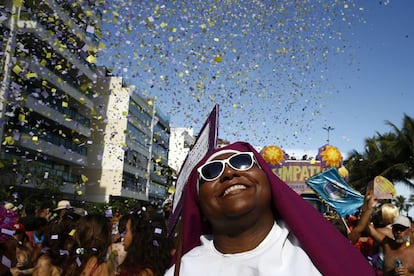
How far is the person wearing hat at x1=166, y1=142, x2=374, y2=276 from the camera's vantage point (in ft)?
7.06

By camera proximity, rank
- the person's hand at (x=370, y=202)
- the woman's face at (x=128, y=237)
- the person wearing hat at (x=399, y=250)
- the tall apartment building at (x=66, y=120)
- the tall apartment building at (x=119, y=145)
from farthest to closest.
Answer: the tall apartment building at (x=119, y=145), the tall apartment building at (x=66, y=120), the person wearing hat at (x=399, y=250), the person's hand at (x=370, y=202), the woman's face at (x=128, y=237)

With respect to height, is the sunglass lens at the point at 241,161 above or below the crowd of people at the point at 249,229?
above

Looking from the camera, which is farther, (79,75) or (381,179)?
(79,75)

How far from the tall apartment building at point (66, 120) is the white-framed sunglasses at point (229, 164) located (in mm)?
19759

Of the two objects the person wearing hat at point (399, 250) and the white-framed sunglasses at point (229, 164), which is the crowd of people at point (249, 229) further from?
the person wearing hat at point (399, 250)

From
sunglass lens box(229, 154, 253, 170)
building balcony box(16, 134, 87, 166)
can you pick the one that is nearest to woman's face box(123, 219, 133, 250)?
sunglass lens box(229, 154, 253, 170)

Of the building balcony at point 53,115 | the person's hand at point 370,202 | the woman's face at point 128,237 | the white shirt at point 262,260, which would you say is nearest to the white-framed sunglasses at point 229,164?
the white shirt at point 262,260

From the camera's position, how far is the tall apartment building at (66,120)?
25766mm

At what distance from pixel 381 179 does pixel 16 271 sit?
4301 millimetres

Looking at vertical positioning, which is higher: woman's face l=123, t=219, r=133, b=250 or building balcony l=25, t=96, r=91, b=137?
building balcony l=25, t=96, r=91, b=137

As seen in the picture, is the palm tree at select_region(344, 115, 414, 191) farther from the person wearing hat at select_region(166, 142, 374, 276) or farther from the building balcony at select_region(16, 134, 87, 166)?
the person wearing hat at select_region(166, 142, 374, 276)

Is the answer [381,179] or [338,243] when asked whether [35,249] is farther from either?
[338,243]

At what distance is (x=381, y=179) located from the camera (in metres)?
5.03

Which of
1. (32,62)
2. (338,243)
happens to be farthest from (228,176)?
(32,62)
